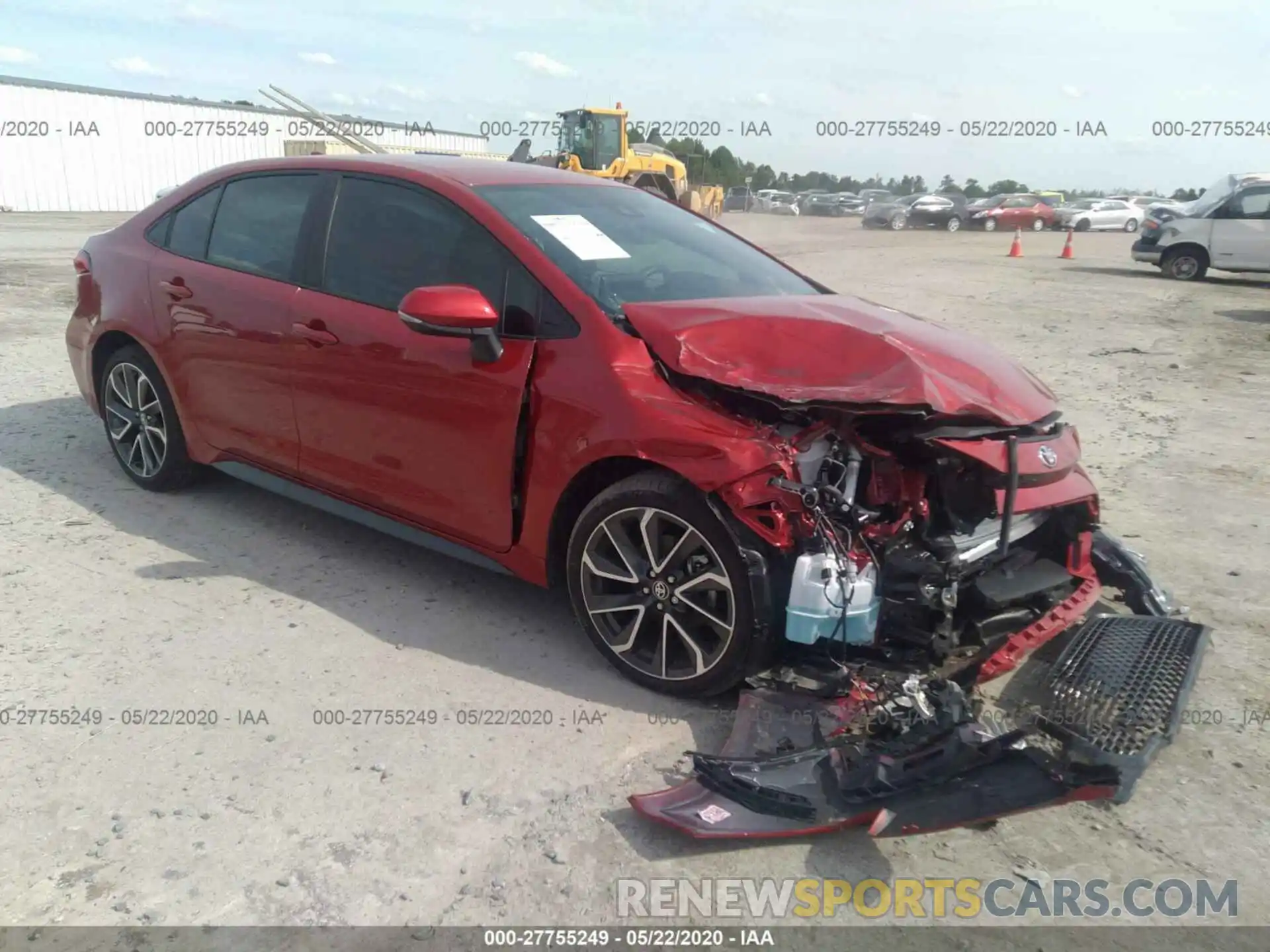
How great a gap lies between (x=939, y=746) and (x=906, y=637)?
0.52 m

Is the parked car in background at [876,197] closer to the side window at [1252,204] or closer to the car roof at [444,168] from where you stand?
the side window at [1252,204]

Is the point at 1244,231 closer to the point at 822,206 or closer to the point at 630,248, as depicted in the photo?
the point at 630,248

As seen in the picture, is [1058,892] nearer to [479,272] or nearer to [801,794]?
[801,794]

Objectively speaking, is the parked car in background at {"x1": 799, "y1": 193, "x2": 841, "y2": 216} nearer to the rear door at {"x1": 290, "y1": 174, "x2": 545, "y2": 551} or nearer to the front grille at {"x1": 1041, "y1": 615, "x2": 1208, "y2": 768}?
the rear door at {"x1": 290, "y1": 174, "x2": 545, "y2": 551}

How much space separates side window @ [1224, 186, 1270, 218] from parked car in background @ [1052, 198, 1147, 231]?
78.5ft

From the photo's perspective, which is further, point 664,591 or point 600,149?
point 600,149

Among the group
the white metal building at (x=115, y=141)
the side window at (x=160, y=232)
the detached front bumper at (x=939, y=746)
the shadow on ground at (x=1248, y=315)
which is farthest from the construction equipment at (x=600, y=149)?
the detached front bumper at (x=939, y=746)

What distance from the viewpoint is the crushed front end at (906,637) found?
2.68 metres

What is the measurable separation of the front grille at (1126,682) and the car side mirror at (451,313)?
218 cm

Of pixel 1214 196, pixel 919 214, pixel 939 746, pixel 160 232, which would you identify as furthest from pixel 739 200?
pixel 939 746

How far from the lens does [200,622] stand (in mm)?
3859

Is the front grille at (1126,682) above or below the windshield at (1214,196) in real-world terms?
below

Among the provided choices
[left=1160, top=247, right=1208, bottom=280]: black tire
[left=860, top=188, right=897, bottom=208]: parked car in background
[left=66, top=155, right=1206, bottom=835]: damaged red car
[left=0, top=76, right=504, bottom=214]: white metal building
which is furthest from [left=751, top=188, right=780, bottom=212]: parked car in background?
[left=66, top=155, right=1206, bottom=835]: damaged red car

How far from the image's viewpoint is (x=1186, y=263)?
18.6 metres
